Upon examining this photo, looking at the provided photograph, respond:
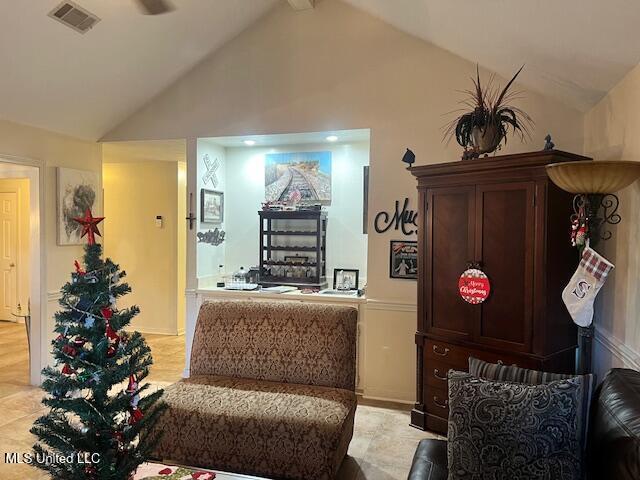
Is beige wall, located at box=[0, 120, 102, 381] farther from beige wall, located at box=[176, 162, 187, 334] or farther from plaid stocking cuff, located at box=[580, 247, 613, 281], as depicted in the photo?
plaid stocking cuff, located at box=[580, 247, 613, 281]

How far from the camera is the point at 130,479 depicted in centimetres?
160

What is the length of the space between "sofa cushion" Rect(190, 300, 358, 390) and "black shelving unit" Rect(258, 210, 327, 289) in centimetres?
136

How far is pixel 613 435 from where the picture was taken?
1505 mm

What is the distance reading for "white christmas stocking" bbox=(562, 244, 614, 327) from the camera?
85.5 inches

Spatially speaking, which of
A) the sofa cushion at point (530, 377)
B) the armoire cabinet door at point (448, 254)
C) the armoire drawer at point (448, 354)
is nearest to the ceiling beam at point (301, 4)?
the armoire cabinet door at point (448, 254)

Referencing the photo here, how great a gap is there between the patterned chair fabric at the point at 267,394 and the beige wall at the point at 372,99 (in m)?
1.02

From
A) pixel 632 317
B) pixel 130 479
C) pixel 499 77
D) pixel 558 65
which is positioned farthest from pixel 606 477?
pixel 499 77

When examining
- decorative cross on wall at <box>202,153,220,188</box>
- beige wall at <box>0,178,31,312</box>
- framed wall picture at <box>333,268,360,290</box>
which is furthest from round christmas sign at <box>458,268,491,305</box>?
beige wall at <box>0,178,31,312</box>

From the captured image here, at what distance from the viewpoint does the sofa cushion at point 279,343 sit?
2.91m

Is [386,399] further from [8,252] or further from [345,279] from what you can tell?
[8,252]

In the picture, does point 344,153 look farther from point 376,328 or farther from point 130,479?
point 130,479

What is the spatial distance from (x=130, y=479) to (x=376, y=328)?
101 inches

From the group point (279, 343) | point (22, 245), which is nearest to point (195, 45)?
point (279, 343)

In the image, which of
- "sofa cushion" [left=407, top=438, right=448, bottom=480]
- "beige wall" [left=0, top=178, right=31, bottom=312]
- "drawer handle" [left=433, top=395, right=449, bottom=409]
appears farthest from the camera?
"beige wall" [left=0, top=178, right=31, bottom=312]
